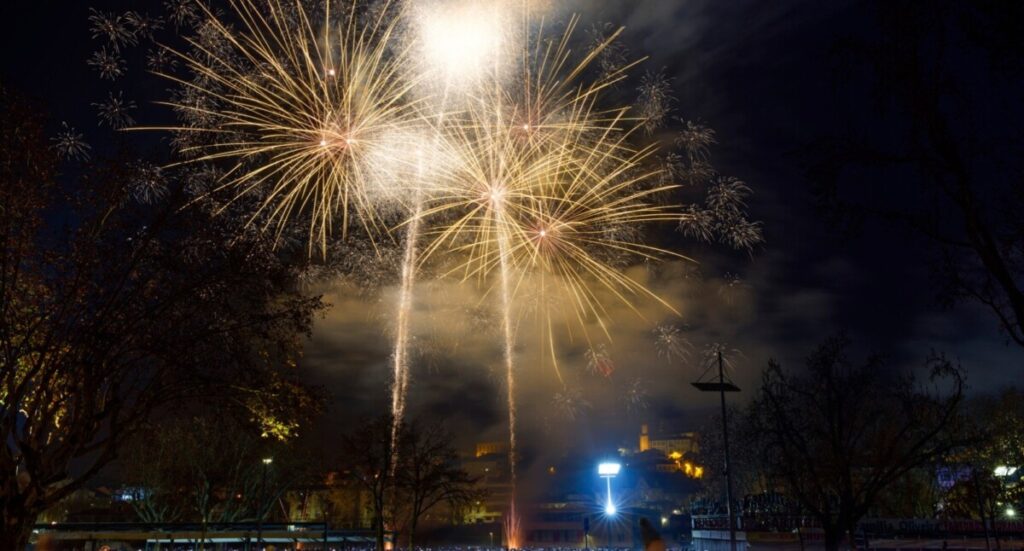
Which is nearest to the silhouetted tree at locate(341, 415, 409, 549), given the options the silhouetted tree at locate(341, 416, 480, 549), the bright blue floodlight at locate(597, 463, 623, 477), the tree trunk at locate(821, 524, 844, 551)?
the silhouetted tree at locate(341, 416, 480, 549)

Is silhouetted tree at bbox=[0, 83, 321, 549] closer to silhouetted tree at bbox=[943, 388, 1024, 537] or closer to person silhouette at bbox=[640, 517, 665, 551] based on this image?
person silhouette at bbox=[640, 517, 665, 551]

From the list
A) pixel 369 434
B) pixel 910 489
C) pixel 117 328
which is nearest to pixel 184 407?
pixel 117 328

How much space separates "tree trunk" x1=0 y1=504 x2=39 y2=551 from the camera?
1519cm

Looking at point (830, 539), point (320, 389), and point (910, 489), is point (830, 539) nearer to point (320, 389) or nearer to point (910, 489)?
point (320, 389)

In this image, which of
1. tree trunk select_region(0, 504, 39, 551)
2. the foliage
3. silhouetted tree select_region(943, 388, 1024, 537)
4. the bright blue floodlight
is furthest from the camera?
the bright blue floodlight

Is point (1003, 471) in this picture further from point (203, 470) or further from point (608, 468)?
point (203, 470)

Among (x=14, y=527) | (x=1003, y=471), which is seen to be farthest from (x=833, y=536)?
(x=1003, y=471)

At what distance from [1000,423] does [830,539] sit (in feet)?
117

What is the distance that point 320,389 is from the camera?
18.6m

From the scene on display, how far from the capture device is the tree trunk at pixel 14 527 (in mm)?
15188

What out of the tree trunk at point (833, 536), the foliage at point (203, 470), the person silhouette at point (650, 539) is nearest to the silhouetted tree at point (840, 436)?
the tree trunk at point (833, 536)

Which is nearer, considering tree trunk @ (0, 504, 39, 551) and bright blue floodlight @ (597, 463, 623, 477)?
tree trunk @ (0, 504, 39, 551)

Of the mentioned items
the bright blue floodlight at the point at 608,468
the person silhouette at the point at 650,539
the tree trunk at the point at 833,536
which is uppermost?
the person silhouette at the point at 650,539

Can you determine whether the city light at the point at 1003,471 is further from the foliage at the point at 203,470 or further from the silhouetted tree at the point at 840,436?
the foliage at the point at 203,470
